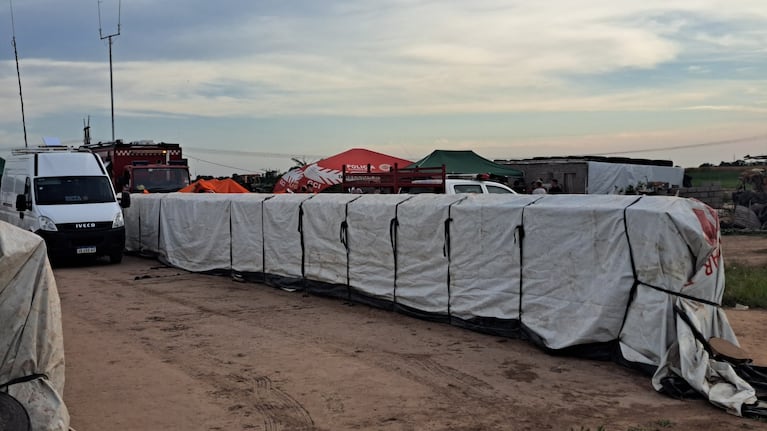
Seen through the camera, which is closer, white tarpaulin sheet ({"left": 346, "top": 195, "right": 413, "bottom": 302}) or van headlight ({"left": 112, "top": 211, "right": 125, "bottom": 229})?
white tarpaulin sheet ({"left": 346, "top": 195, "right": 413, "bottom": 302})

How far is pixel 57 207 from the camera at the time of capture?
17.3m

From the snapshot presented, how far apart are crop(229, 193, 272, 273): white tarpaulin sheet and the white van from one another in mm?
4271

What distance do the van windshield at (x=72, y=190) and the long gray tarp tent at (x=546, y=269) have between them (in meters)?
6.26

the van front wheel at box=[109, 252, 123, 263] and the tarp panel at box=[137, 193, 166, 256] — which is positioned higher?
the tarp panel at box=[137, 193, 166, 256]

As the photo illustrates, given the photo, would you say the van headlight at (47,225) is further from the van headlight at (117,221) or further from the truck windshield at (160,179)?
the truck windshield at (160,179)

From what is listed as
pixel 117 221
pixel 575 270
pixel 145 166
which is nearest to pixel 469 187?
pixel 575 270

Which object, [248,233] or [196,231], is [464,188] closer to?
[248,233]

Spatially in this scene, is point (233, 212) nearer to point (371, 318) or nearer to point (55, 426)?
point (371, 318)

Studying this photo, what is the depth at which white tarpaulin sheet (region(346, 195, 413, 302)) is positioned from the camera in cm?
1114

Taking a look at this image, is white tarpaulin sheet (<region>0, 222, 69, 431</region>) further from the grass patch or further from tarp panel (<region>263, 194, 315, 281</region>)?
the grass patch

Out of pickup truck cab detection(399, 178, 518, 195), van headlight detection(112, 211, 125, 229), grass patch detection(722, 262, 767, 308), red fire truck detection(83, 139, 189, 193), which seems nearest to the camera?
grass patch detection(722, 262, 767, 308)

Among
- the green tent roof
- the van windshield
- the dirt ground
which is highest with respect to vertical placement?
the green tent roof

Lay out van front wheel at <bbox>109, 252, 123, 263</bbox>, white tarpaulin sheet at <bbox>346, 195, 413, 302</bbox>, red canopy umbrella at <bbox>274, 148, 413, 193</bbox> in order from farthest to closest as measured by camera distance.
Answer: red canopy umbrella at <bbox>274, 148, 413, 193</bbox> < van front wheel at <bbox>109, 252, 123, 263</bbox> < white tarpaulin sheet at <bbox>346, 195, 413, 302</bbox>

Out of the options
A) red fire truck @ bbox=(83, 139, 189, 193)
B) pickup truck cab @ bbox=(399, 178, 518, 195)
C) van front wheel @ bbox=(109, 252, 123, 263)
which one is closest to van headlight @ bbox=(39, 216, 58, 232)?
van front wheel @ bbox=(109, 252, 123, 263)
